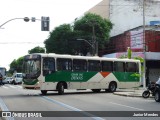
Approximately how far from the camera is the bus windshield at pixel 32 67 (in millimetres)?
27938

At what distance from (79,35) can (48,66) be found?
37.2 metres

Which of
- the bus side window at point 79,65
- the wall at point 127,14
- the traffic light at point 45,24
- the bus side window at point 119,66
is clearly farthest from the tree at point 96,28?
the traffic light at point 45,24

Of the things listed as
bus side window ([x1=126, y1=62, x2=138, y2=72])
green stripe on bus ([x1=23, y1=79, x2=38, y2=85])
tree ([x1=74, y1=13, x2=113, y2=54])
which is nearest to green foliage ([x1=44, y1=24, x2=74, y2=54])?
tree ([x1=74, y1=13, x2=113, y2=54])

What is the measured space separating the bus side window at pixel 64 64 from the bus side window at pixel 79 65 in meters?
0.52

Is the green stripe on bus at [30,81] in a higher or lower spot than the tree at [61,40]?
lower

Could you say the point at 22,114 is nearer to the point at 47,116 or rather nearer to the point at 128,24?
the point at 47,116

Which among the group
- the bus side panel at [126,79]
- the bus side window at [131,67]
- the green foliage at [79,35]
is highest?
the green foliage at [79,35]

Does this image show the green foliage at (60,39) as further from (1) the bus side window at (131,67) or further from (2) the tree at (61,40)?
(1) the bus side window at (131,67)

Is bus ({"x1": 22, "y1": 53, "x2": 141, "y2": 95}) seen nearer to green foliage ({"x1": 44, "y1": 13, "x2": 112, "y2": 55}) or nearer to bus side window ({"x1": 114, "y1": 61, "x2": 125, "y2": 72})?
bus side window ({"x1": 114, "y1": 61, "x2": 125, "y2": 72})

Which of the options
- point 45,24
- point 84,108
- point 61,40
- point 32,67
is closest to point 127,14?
point 61,40

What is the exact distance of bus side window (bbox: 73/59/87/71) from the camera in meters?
30.5

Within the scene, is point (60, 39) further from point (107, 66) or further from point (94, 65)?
point (94, 65)

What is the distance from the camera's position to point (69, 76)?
29859 mm

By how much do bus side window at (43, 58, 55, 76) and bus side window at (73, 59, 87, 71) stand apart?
2367mm
